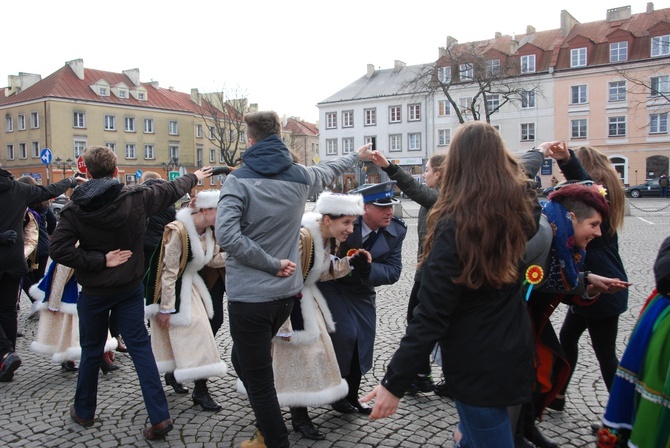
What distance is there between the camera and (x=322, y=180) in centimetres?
375

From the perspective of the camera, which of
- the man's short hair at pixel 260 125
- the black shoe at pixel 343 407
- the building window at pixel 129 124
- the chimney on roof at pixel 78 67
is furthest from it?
the building window at pixel 129 124

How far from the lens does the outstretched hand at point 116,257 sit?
395 cm

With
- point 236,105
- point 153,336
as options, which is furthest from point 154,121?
point 153,336

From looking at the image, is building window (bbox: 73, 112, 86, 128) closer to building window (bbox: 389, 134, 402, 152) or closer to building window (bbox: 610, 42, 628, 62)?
building window (bbox: 389, 134, 402, 152)

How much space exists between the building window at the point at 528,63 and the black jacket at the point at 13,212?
50.0 meters

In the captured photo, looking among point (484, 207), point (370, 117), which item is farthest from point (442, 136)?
point (484, 207)

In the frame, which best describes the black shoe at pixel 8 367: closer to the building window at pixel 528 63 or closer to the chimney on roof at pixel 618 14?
the building window at pixel 528 63

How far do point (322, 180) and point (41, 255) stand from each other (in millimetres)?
5990

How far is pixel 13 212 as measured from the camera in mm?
5582

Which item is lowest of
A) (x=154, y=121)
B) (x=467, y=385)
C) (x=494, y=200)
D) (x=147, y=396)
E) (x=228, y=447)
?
(x=228, y=447)

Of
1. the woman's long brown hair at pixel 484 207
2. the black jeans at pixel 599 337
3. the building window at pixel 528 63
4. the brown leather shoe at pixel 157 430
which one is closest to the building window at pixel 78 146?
the building window at pixel 528 63

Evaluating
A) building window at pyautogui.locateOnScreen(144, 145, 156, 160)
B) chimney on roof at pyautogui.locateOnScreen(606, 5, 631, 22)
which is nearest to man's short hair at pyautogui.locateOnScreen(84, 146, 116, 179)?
chimney on roof at pyautogui.locateOnScreen(606, 5, 631, 22)

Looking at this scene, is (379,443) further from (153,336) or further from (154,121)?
(154,121)

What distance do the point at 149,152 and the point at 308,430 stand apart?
63.6 metres
